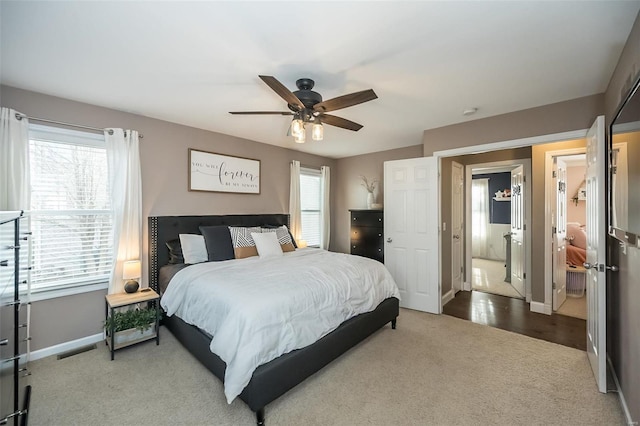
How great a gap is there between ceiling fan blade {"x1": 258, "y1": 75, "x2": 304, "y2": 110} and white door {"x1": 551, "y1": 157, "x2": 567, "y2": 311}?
12.3 ft

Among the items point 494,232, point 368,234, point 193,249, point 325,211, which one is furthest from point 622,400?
point 494,232

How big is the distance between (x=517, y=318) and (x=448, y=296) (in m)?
0.94

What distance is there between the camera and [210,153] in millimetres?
3953

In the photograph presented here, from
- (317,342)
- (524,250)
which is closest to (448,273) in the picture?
(524,250)

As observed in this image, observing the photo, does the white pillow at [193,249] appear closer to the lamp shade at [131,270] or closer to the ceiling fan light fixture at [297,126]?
the lamp shade at [131,270]

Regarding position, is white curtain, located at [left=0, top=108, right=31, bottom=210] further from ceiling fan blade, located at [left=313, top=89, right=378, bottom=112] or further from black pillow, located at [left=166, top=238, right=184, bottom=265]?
ceiling fan blade, located at [left=313, top=89, right=378, bottom=112]

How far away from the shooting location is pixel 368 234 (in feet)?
16.0

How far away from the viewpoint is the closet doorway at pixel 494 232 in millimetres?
4914

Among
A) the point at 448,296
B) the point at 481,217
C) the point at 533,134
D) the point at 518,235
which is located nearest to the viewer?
the point at 533,134

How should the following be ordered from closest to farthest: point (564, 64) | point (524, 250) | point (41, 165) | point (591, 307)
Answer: point (564, 64)
point (591, 307)
point (41, 165)
point (524, 250)

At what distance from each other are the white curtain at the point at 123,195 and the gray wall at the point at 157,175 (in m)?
0.15

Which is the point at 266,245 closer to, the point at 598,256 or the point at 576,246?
the point at 598,256

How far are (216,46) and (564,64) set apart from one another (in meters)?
2.65

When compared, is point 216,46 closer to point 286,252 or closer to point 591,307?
point 286,252
